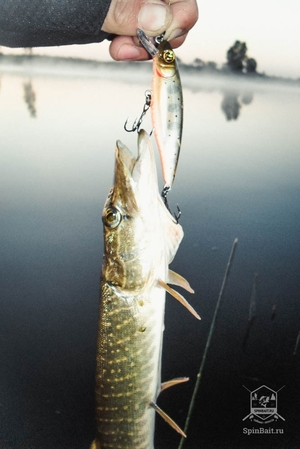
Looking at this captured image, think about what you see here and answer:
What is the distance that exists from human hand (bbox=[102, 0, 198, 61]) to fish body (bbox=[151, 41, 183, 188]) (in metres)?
0.10

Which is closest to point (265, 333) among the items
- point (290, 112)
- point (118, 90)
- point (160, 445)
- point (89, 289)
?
point (160, 445)

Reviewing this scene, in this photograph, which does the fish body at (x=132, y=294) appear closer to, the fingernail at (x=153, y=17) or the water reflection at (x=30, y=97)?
the fingernail at (x=153, y=17)

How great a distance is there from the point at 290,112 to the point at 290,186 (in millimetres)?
9710

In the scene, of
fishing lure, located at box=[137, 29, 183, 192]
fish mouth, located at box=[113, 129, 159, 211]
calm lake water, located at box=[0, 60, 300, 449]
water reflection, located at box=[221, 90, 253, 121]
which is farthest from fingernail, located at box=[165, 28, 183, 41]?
water reflection, located at box=[221, 90, 253, 121]

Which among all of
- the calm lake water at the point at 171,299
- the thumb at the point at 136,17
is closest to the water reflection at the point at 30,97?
the calm lake water at the point at 171,299

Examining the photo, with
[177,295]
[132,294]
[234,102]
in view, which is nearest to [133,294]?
[132,294]

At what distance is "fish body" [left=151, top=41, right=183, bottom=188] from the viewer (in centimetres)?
97

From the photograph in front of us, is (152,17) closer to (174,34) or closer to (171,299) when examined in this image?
(174,34)

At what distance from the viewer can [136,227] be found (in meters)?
1.07

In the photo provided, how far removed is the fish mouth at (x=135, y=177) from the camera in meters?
0.99

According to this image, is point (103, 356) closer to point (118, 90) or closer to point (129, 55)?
point (129, 55)

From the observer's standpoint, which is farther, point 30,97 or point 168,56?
point 30,97

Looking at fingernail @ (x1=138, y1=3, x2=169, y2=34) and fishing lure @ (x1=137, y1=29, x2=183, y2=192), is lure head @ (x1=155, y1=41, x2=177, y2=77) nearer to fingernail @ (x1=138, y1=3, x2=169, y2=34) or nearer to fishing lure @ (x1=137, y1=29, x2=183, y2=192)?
fishing lure @ (x1=137, y1=29, x2=183, y2=192)

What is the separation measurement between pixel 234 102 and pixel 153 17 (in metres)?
22.9
